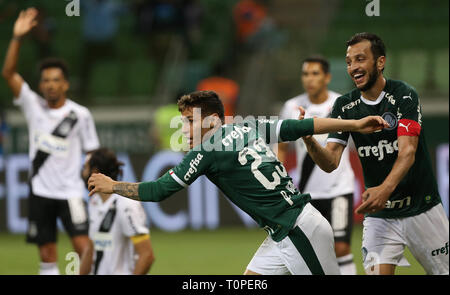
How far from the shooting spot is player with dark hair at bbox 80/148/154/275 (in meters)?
6.41

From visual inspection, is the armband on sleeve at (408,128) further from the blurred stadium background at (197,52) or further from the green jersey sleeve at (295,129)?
the blurred stadium background at (197,52)

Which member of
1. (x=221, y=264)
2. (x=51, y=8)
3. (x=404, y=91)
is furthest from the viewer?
(x=51, y=8)

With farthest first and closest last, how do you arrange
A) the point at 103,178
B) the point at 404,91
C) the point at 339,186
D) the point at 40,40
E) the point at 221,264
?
the point at 40,40 < the point at 221,264 < the point at 339,186 < the point at 404,91 < the point at 103,178

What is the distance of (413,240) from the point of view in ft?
19.0

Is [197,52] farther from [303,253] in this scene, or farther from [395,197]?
[303,253]

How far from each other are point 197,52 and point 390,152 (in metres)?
11.4

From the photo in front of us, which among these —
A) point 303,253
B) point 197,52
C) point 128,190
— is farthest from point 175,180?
point 197,52

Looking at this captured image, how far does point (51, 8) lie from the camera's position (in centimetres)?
1720

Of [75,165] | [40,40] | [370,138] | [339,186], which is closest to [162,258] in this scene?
[75,165]

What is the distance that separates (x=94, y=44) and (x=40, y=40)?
1.18 metres

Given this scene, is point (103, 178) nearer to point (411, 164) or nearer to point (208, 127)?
point (208, 127)

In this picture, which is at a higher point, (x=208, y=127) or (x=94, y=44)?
(x=94, y=44)
